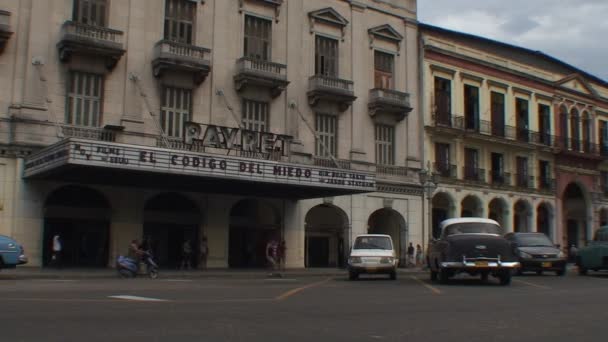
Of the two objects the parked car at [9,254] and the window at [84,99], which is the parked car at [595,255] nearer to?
the window at [84,99]

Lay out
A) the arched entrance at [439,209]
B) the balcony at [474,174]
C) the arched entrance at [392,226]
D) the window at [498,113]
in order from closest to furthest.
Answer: the arched entrance at [392,226] < the arched entrance at [439,209] < the balcony at [474,174] < the window at [498,113]

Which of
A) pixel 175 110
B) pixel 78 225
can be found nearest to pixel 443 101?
pixel 175 110

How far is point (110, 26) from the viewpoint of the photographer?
31.0m

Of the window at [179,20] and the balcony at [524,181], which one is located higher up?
the window at [179,20]

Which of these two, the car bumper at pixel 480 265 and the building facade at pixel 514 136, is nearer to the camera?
the car bumper at pixel 480 265

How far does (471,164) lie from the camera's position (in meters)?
45.0

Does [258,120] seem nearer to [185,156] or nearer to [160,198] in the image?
[160,198]

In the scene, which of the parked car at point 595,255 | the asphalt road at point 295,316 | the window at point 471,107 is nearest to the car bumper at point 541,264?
the parked car at point 595,255

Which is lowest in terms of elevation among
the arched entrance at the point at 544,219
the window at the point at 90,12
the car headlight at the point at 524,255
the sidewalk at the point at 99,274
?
the sidewalk at the point at 99,274

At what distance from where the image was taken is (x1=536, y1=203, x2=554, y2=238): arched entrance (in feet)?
165

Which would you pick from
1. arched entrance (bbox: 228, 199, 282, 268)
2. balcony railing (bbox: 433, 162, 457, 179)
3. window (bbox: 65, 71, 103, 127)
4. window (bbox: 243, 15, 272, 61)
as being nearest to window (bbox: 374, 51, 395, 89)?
balcony railing (bbox: 433, 162, 457, 179)

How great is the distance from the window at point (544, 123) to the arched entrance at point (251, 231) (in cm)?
2280

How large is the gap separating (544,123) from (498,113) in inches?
209

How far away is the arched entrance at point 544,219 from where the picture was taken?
50.2 m
